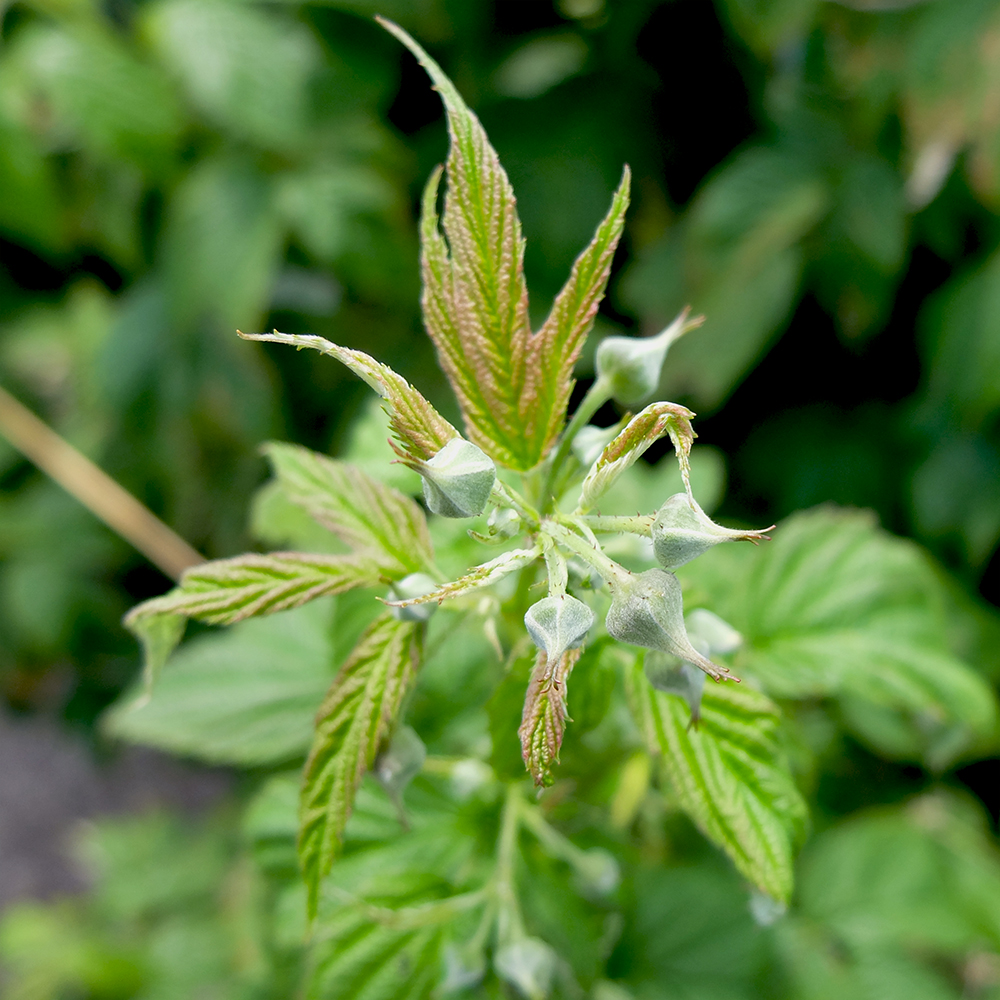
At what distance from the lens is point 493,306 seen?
400 mm

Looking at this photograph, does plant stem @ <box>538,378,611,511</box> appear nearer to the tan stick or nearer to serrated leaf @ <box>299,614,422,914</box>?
serrated leaf @ <box>299,614,422,914</box>

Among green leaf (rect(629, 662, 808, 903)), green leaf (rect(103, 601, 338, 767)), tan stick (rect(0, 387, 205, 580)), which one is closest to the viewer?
green leaf (rect(629, 662, 808, 903))

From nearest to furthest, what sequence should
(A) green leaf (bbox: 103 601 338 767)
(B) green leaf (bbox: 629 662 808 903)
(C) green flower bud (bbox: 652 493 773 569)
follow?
(C) green flower bud (bbox: 652 493 773 569) → (B) green leaf (bbox: 629 662 808 903) → (A) green leaf (bbox: 103 601 338 767)

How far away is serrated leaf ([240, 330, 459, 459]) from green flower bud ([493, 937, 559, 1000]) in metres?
0.31

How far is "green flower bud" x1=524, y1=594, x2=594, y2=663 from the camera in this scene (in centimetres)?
32

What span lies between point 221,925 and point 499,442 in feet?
4.07

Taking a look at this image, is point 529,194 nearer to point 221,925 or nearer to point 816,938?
point 816,938

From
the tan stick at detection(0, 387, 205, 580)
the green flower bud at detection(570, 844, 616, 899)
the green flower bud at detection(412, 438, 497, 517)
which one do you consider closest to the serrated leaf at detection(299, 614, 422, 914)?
the green flower bud at detection(412, 438, 497, 517)

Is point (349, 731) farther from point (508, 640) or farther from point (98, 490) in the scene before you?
point (98, 490)

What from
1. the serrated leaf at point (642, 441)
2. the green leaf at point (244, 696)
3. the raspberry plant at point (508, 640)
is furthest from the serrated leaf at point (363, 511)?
the green leaf at point (244, 696)

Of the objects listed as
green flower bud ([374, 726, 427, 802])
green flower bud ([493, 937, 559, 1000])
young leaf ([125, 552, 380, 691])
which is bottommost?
green flower bud ([493, 937, 559, 1000])

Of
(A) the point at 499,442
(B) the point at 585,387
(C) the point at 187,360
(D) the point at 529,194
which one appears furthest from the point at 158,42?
(A) the point at 499,442

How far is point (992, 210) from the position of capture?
1115mm

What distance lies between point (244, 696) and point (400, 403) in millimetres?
459
